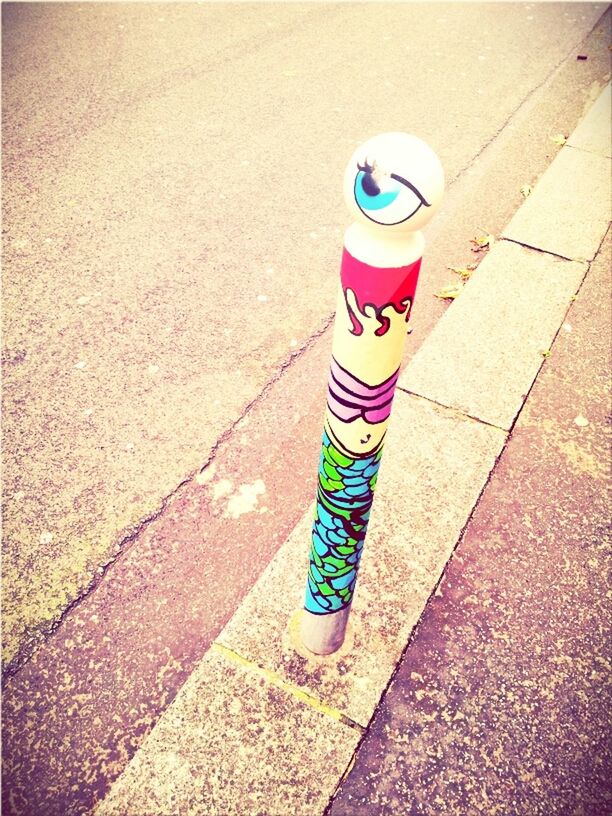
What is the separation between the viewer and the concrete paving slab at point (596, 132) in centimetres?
469

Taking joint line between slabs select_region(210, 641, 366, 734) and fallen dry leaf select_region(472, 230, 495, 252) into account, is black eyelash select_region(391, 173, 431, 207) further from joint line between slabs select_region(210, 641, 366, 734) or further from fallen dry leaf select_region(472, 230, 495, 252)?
fallen dry leaf select_region(472, 230, 495, 252)

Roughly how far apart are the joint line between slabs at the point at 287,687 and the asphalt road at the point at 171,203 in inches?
24.5

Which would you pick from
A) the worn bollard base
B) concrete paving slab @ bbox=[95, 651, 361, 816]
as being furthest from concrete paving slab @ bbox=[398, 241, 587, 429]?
concrete paving slab @ bbox=[95, 651, 361, 816]

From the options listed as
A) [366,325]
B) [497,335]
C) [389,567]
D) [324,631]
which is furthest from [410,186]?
[497,335]

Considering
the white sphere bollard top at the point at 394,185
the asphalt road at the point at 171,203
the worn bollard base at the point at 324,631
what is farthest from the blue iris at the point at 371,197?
the asphalt road at the point at 171,203

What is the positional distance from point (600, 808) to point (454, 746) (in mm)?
417

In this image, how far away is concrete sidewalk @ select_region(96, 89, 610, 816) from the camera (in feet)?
5.31

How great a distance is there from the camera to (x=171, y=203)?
403 cm

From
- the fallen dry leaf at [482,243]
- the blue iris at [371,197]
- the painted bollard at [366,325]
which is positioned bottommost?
the fallen dry leaf at [482,243]

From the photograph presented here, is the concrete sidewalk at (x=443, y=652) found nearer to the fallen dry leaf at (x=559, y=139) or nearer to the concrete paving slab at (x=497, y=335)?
the concrete paving slab at (x=497, y=335)

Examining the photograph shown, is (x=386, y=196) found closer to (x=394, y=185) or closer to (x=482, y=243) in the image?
(x=394, y=185)

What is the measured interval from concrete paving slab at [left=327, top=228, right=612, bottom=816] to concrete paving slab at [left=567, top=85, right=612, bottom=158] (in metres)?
3.24

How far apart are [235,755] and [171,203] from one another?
3527 millimetres

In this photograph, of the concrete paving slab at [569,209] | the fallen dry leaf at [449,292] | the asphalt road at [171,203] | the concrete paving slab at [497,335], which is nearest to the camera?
the asphalt road at [171,203]
